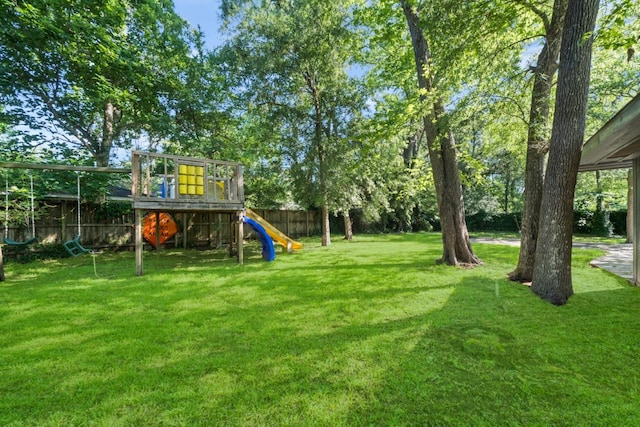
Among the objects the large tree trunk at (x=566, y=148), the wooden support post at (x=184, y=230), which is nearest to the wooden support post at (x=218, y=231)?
the wooden support post at (x=184, y=230)

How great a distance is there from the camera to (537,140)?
5.48 m

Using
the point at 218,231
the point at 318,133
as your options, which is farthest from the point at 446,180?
the point at 218,231

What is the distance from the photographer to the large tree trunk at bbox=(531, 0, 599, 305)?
4151 mm

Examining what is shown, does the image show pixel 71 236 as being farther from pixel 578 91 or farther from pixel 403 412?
pixel 578 91

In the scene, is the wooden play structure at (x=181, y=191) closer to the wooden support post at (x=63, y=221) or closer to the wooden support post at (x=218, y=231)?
the wooden support post at (x=218, y=231)

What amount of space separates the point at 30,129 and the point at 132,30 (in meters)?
4.82

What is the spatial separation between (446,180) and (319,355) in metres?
6.05

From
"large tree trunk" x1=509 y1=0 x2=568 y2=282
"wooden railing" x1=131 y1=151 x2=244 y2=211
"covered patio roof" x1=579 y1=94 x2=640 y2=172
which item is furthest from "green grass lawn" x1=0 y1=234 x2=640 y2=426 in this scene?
"covered patio roof" x1=579 y1=94 x2=640 y2=172

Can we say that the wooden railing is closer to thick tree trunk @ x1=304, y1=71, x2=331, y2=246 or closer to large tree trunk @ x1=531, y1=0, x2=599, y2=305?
thick tree trunk @ x1=304, y1=71, x2=331, y2=246

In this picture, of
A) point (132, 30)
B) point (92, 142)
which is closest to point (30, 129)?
point (92, 142)

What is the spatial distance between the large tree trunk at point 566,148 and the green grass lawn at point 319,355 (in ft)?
1.84

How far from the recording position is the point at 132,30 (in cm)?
1045

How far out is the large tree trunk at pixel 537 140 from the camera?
5.33 metres

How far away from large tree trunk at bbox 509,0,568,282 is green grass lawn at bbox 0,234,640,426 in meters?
0.98
